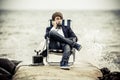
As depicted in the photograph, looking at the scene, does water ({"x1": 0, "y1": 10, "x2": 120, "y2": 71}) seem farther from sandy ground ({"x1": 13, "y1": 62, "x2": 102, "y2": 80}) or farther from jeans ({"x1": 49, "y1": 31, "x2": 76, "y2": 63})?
sandy ground ({"x1": 13, "y1": 62, "x2": 102, "y2": 80})

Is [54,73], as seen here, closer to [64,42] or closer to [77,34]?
[64,42]

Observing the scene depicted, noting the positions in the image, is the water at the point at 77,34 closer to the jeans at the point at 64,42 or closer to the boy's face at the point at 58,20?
the boy's face at the point at 58,20

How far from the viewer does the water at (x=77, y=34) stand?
555cm

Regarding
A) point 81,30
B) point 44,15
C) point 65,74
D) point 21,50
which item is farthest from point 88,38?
point 65,74

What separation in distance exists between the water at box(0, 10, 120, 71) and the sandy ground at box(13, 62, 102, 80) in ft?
4.72

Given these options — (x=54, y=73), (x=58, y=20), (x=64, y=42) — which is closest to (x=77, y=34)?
(x=58, y=20)

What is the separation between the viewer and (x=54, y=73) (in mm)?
3695

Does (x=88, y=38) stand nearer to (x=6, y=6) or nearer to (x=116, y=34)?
(x=116, y=34)

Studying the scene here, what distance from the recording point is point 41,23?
5723mm

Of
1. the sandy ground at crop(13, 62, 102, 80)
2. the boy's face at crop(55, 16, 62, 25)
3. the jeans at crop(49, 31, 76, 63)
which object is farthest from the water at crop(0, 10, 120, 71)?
the sandy ground at crop(13, 62, 102, 80)

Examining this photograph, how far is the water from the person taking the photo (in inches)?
219

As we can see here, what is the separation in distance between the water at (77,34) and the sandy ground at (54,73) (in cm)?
144

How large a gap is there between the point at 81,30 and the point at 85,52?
15.2 inches

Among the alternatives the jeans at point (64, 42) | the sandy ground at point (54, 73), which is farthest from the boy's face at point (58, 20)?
the sandy ground at point (54, 73)
